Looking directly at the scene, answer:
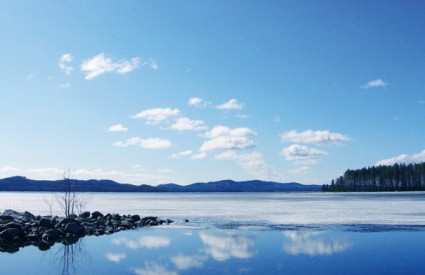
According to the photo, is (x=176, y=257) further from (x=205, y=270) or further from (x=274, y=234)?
(x=274, y=234)

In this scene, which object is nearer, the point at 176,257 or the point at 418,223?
the point at 176,257

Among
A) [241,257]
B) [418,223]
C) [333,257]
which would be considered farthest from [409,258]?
[418,223]

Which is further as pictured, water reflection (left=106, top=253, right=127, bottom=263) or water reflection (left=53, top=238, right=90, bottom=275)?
water reflection (left=106, top=253, right=127, bottom=263)

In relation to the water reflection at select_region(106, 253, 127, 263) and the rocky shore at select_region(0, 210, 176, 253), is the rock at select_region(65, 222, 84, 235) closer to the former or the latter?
the rocky shore at select_region(0, 210, 176, 253)

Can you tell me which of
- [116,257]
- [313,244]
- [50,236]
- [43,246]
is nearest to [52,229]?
[50,236]

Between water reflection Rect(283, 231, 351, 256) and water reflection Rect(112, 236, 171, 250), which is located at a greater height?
water reflection Rect(283, 231, 351, 256)

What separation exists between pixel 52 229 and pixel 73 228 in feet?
5.63

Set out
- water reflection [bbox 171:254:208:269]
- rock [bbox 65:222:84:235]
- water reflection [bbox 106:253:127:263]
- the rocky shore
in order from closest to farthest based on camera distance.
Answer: water reflection [bbox 171:254:208:269], water reflection [bbox 106:253:127:263], the rocky shore, rock [bbox 65:222:84:235]

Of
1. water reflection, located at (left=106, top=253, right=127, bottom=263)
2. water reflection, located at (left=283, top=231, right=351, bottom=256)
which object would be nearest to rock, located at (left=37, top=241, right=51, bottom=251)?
water reflection, located at (left=106, top=253, right=127, bottom=263)

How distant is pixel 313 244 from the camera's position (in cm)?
2178

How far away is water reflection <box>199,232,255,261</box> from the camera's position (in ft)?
62.3

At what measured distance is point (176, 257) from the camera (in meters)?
18.9

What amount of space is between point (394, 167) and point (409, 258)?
150013mm

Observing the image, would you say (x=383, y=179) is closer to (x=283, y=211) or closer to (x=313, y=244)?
(x=283, y=211)
